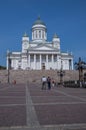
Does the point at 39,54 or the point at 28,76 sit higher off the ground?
the point at 39,54

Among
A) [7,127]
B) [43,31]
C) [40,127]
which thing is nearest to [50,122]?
[40,127]

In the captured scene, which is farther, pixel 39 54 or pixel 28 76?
pixel 39 54

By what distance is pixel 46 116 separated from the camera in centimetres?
937

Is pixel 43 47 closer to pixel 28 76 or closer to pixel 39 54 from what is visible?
pixel 39 54

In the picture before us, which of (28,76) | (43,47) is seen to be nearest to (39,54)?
(43,47)

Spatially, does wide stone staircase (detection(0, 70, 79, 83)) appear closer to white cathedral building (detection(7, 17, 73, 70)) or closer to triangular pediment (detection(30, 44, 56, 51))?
white cathedral building (detection(7, 17, 73, 70))

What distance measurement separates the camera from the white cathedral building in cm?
11356

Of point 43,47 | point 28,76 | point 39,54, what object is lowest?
point 28,76

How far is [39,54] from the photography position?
114 meters

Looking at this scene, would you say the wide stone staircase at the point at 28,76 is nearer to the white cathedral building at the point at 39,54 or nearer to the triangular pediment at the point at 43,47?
the white cathedral building at the point at 39,54

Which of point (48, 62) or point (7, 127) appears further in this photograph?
point (48, 62)

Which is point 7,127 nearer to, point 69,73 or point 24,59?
point 69,73

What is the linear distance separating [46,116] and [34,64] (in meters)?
105

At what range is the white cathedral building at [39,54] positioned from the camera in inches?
4471
